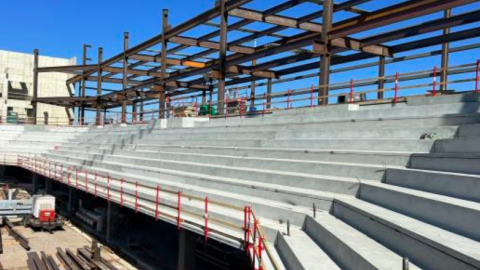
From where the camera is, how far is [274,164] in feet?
40.0

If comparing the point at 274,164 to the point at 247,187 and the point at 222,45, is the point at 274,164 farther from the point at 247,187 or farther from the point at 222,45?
the point at 222,45

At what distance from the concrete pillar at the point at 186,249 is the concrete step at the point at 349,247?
16.1 ft

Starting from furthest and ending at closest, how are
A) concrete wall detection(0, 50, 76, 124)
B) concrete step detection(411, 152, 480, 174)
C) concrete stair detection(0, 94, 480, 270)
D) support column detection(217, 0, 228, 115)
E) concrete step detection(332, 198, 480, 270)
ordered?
concrete wall detection(0, 50, 76, 124) < support column detection(217, 0, 228, 115) < concrete step detection(411, 152, 480, 174) < concrete stair detection(0, 94, 480, 270) < concrete step detection(332, 198, 480, 270)

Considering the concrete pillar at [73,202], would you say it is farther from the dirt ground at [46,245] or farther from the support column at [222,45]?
the support column at [222,45]

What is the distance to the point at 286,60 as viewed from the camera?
23.0m

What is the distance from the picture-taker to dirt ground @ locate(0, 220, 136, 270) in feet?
48.4

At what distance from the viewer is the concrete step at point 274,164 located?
916 cm

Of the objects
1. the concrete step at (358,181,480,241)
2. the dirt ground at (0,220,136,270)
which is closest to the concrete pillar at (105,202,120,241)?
the dirt ground at (0,220,136,270)

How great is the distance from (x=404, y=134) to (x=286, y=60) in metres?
13.6

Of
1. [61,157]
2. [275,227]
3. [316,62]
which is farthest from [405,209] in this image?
[61,157]

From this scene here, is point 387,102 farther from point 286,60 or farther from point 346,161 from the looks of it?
point 286,60

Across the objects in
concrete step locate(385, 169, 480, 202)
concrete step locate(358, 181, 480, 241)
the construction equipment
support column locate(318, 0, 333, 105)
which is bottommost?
the construction equipment

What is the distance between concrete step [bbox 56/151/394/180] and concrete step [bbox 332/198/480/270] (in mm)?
1755

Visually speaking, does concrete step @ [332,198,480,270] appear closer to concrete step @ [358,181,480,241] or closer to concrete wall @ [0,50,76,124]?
concrete step @ [358,181,480,241]
